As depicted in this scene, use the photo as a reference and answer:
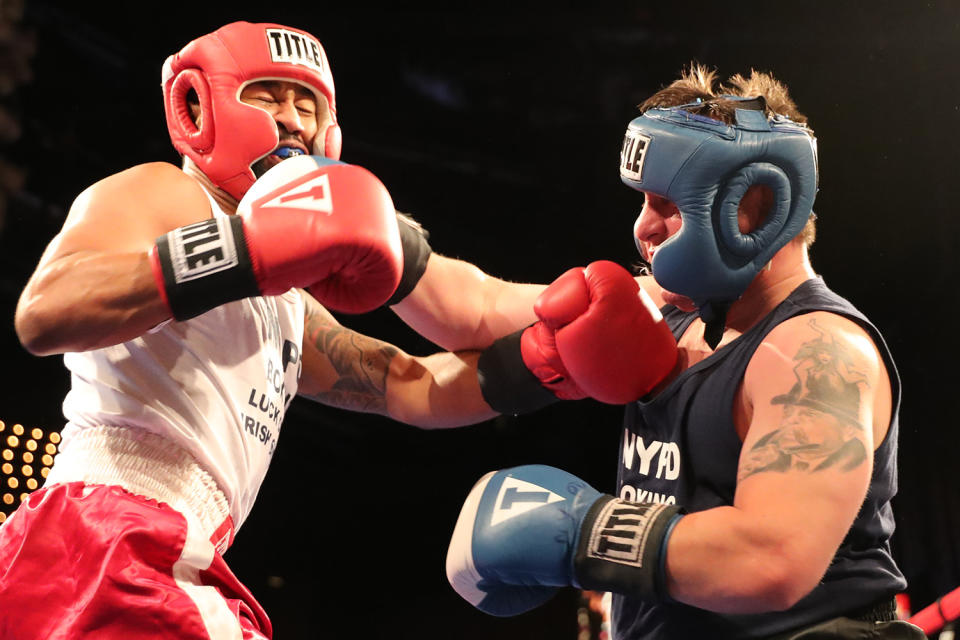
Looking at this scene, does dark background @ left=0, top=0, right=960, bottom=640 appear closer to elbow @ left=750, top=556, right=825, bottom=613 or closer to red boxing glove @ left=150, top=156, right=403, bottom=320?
red boxing glove @ left=150, top=156, right=403, bottom=320

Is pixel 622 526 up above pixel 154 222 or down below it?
below

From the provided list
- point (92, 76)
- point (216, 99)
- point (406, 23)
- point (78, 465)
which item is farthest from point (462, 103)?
point (78, 465)

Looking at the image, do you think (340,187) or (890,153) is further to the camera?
(890,153)

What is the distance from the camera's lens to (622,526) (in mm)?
1576

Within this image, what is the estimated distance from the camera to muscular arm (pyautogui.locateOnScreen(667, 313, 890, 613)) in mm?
1471

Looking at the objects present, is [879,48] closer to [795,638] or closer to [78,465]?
[795,638]

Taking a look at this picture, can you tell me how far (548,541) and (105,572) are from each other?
0.74 meters

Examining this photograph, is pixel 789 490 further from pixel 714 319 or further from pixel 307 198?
pixel 307 198

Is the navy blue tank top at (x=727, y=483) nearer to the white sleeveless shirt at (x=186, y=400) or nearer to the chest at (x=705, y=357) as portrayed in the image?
the chest at (x=705, y=357)

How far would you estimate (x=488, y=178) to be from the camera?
552 centimetres

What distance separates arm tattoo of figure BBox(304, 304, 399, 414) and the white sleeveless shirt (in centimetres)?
43

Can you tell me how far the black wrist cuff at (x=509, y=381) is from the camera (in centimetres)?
220

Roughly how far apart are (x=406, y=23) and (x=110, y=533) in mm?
4147

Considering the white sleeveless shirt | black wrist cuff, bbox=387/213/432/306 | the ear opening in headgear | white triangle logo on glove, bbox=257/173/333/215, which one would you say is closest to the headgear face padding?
the ear opening in headgear
